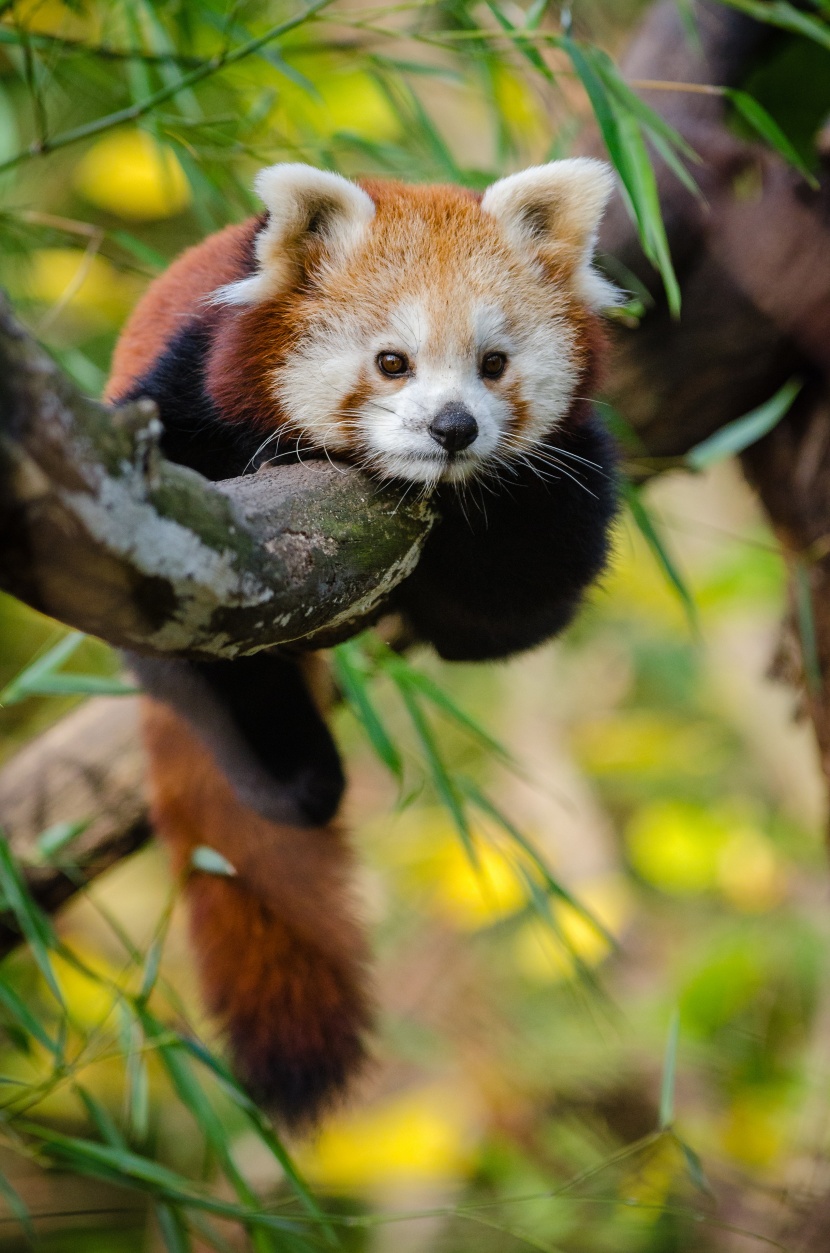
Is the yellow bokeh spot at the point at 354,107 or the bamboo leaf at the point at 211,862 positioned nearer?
the bamboo leaf at the point at 211,862

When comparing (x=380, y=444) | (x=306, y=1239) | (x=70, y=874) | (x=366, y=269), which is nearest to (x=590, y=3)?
(x=366, y=269)

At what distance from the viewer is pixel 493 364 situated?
4.94 ft

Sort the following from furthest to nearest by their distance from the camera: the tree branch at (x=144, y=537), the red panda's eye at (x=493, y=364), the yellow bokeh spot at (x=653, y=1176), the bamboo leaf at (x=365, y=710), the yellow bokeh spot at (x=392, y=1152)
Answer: the yellow bokeh spot at (x=392, y=1152)
the yellow bokeh spot at (x=653, y=1176)
the bamboo leaf at (x=365, y=710)
the red panda's eye at (x=493, y=364)
the tree branch at (x=144, y=537)

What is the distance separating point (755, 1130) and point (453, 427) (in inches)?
129

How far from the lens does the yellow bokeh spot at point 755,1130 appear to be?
3.64 meters

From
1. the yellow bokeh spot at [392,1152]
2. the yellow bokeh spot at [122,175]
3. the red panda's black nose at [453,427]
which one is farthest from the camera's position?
the yellow bokeh spot at [122,175]

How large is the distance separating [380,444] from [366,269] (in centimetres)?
30

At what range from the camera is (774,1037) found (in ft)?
13.1

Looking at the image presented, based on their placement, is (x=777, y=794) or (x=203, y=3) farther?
(x=777, y=794)

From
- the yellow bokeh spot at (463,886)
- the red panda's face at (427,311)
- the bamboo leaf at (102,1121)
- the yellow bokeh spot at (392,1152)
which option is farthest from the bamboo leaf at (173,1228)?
the yellow bokeh spot at (463,886)

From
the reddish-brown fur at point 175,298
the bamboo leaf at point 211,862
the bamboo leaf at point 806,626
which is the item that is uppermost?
the reddish-brown fur at point 175,298

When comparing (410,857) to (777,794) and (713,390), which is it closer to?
(777,794)

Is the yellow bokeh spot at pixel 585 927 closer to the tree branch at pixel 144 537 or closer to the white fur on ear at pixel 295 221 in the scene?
the white fur on ear at pixel 295 221

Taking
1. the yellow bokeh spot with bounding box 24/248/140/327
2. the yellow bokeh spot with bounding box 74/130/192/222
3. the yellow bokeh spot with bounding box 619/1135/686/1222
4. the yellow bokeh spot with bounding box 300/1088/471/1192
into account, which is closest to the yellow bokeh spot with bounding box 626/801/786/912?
the yellow bokeh spot with bounding box 619/1135/686/1222
